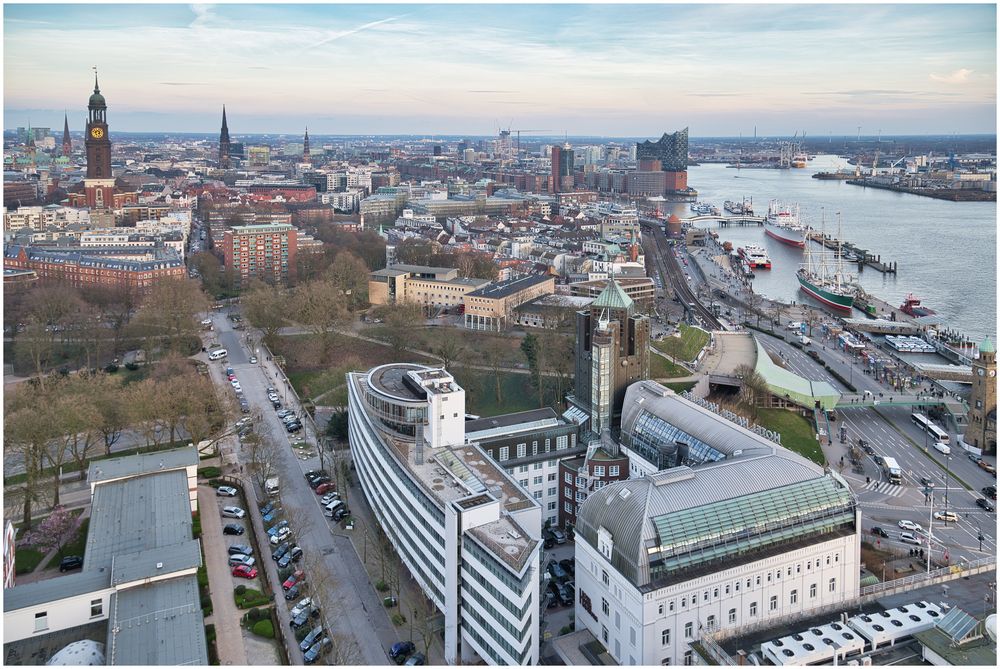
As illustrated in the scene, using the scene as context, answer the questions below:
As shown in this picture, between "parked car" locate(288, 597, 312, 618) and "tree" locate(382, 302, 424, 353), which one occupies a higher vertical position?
"tree" locate(382, 302, 424, 353)

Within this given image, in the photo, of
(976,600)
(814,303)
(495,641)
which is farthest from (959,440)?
(814,303)

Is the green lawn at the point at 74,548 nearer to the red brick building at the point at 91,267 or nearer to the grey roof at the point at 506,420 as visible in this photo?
the grey roof at the point at 506,420

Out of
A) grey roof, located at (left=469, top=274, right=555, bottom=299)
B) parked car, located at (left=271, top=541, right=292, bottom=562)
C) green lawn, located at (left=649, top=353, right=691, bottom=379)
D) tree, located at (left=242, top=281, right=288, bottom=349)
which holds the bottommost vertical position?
parked car, located at (left=271, top=541, right=292, bottom=562)

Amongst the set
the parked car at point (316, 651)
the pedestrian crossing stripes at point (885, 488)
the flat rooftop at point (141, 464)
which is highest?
the flat rooftop at point (141, 464)

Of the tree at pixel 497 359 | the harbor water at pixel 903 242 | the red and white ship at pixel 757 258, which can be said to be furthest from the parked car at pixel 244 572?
the red and white ship at pixel 757 258

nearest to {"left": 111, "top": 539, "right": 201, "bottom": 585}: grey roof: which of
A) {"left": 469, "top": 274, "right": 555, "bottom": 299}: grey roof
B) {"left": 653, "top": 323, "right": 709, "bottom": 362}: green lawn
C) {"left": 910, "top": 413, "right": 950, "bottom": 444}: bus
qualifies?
{"left": 653, "top": 323, "right": 709, "bottom": 362}: green lawn

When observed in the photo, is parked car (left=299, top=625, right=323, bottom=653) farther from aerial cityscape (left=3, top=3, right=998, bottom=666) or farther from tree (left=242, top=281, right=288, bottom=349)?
tree (left=242, top=281, right=288, bottom=349)

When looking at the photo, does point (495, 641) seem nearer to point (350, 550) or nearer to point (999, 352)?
point (350, 550)

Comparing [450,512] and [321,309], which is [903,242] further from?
[450,512]
